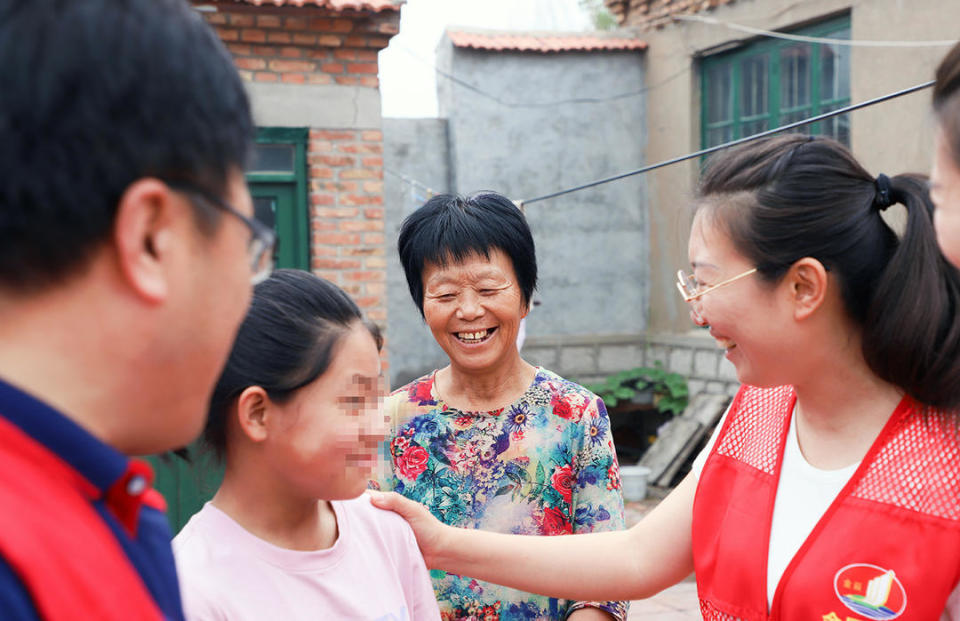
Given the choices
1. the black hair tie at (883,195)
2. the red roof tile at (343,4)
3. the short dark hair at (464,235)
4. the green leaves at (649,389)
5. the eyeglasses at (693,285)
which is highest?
the red roof tile at (343,4)

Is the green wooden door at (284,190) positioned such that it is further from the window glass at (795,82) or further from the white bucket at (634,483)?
the window glass at (795,82)

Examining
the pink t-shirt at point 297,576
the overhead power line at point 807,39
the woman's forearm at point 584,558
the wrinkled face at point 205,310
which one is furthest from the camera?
the overhead power line at point 807,39

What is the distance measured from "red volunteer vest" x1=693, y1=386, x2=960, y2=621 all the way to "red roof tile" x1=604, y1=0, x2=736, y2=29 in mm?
7362

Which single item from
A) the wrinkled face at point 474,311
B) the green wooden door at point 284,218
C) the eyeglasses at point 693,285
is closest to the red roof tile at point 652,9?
the green wooden door at point 284,218

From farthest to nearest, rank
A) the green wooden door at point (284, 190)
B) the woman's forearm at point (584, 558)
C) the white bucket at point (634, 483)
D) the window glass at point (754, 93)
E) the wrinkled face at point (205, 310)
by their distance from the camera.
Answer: the window glass at point (754, 93)
the white bucket at point (634, 483)
the green wooden door at point (284, 190)
the woman's forearm at point (584, 558)
the wrinkled face at point (205, 310)

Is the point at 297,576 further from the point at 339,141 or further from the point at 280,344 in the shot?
the point at 339,141

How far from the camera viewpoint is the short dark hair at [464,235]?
2178 millimetres

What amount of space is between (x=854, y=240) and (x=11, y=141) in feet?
4.47

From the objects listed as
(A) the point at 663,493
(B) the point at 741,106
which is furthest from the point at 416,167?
(A) the point at 663,493

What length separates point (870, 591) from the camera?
1.39m

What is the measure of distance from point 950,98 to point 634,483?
628 cm

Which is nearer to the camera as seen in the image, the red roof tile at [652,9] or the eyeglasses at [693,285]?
the eyeglasses at [693,285]

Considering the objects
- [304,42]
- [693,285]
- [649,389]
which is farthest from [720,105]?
[693,285]

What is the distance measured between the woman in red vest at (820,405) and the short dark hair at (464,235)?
→ 0.57 metres
